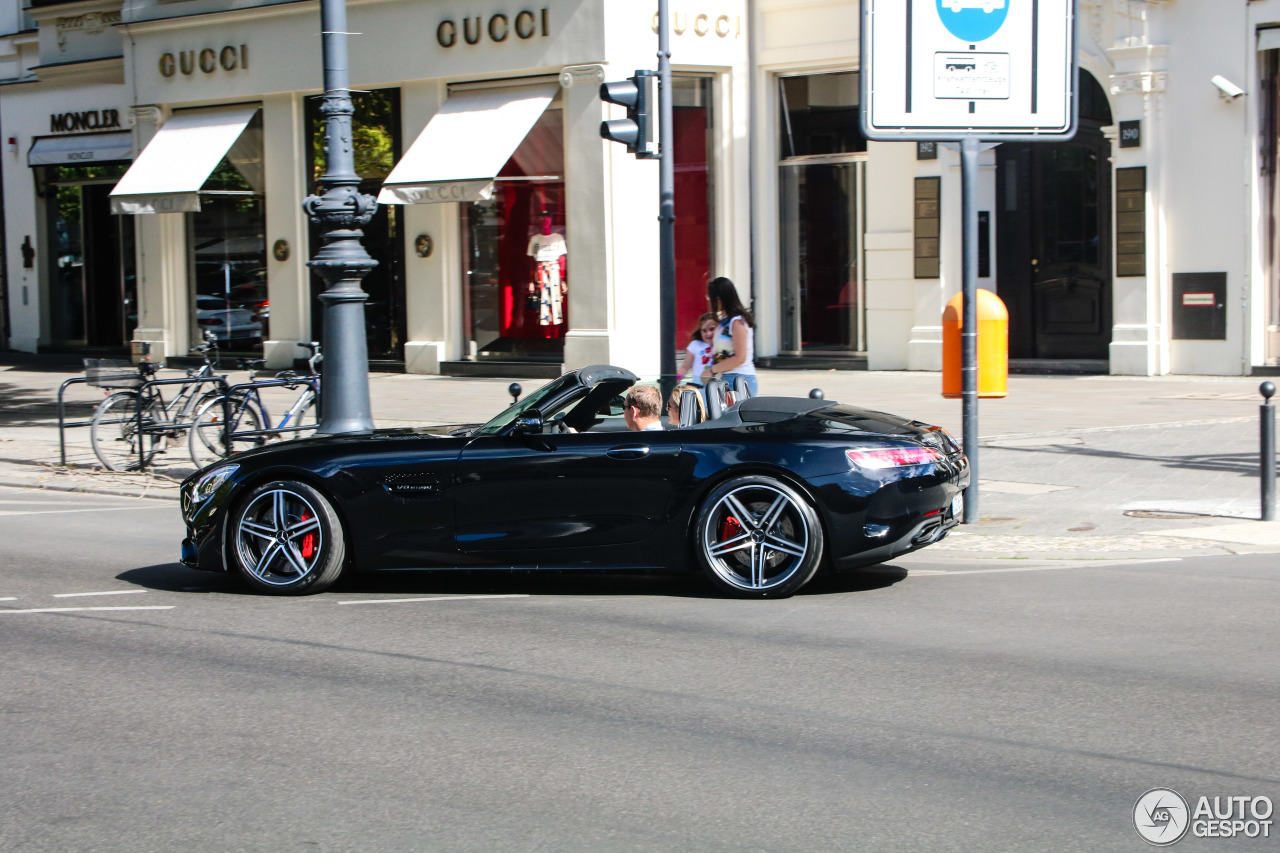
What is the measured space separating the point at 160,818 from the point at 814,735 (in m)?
2.15

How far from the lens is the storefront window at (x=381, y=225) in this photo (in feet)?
74.9

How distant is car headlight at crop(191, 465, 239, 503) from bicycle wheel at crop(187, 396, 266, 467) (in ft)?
17.1

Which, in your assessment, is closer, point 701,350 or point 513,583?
point 513,583

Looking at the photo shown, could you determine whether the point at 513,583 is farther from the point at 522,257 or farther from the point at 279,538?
the point at 522,257

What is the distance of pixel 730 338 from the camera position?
38.9ft

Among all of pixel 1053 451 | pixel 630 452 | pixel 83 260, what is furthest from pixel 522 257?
pixel 630 452

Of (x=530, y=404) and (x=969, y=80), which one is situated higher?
(x=969, y=80)

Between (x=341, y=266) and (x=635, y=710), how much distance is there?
6.67 m

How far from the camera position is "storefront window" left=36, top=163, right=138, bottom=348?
27422mm

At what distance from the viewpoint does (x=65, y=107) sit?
1076 inches

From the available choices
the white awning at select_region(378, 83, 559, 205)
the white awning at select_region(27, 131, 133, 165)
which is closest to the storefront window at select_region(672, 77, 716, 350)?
the white awning at select_region(378, 83, 559, 205)

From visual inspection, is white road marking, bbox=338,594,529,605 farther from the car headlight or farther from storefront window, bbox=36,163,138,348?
storefront window, bbox=36,163,138,348

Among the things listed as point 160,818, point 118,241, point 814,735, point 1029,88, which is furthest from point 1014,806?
point 118,241

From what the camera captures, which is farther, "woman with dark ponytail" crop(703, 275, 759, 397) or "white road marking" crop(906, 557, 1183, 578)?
"woman with dark ponytail" crop(703, 275, 759, 397)
